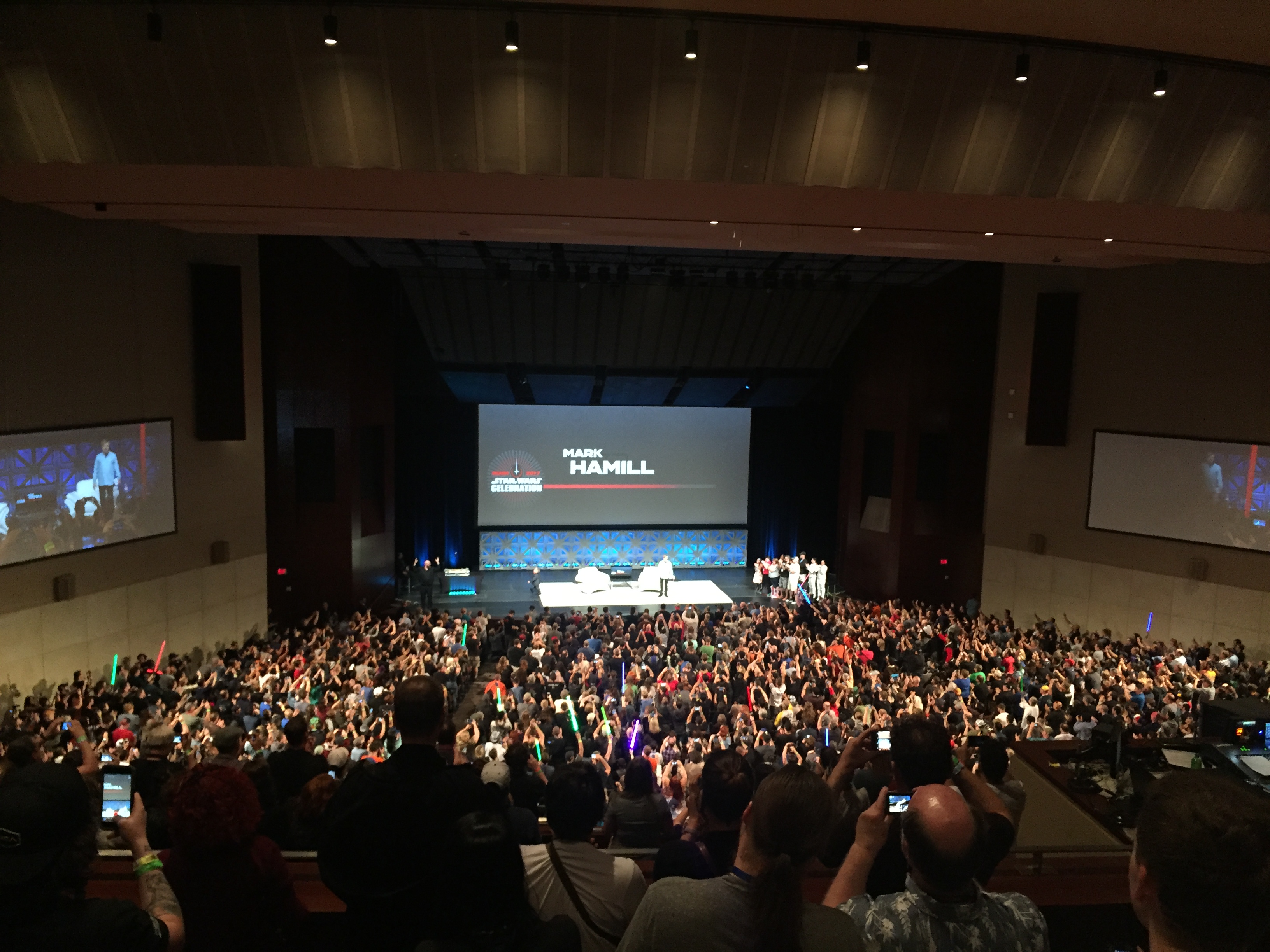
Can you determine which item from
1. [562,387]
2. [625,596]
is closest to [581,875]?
[625,596]

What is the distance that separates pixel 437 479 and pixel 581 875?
17995 millimetres

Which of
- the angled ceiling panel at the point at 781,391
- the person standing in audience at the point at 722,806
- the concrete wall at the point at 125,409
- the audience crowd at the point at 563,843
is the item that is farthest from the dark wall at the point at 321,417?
the person standing in audience at the point at 722,806

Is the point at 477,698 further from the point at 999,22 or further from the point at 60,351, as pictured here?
the point at 999,22

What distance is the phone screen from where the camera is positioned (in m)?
3.34

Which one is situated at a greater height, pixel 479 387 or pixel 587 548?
pixel 479 387

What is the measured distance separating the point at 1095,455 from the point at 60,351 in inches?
602

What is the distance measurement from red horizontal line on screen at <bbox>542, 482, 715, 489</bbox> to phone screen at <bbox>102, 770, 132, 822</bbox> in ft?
54.5

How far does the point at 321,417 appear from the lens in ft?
50.1

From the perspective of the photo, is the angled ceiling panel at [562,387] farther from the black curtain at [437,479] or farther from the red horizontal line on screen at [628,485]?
the red horizontal line on screen at [628,485]

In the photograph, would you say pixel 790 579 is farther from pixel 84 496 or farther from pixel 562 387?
pixel 84 496

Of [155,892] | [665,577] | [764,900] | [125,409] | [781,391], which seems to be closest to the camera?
[764,900]

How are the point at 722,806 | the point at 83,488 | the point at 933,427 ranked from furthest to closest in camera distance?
the point at 933,427 → the point at 83,488 → the point at 722,806

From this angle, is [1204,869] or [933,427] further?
[933,427]

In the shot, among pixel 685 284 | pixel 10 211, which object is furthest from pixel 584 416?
pixel 10 211
